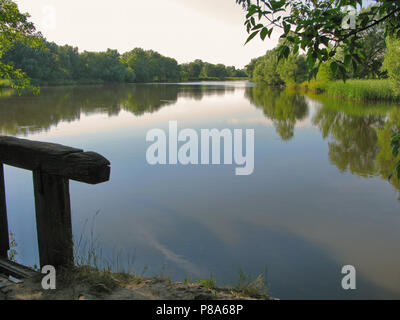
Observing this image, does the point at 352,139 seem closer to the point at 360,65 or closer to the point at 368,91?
the point at 360,65

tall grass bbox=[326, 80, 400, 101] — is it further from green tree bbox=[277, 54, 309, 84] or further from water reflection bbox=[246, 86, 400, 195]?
green tree bbox=[277, 54, 309, 84]

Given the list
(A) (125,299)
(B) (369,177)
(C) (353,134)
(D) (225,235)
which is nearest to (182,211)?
(D) (225,235)

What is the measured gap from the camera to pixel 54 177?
8.82 feet

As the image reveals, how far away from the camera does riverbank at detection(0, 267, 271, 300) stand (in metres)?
2.67

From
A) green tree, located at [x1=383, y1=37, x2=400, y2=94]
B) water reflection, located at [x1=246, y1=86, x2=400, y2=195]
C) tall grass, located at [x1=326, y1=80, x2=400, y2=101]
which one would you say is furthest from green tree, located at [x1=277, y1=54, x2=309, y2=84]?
water reflection, located at [x1=246, y1=86, x2=400, y2=195]

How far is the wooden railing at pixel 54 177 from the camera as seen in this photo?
2480 millimetres

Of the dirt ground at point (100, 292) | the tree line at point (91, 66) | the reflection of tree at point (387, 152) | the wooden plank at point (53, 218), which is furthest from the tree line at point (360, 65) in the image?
the tree line at point (91, 66)

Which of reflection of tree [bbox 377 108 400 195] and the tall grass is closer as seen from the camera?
reflection of tree [bbox 377 108 400 195]

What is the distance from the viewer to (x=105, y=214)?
6.89 metres

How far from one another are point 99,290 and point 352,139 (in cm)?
1405

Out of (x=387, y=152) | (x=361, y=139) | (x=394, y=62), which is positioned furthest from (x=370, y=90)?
(x=387, y=152)

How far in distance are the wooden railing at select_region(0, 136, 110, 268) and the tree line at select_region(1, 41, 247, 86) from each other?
3813 cm

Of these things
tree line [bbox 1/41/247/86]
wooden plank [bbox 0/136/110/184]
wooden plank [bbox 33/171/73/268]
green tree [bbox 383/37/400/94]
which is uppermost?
tree line [bbox 1/41/247/86]
